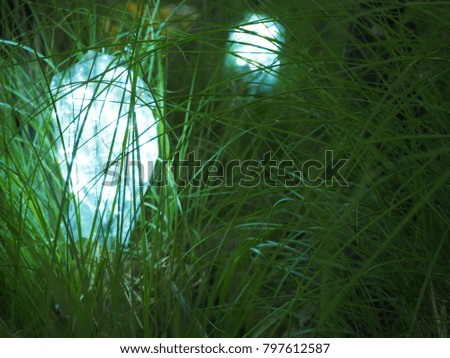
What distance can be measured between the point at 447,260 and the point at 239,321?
0.28 metres

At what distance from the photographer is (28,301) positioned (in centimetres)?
94

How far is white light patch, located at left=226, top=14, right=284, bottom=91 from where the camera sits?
0.82 meters

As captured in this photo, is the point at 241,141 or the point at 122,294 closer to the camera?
the point at 122,294

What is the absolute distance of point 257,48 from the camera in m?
1.42

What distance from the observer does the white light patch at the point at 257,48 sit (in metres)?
0.82

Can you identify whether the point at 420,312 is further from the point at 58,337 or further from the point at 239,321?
the point at 58,337

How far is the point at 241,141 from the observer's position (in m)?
1.46

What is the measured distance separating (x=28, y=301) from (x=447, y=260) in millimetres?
575
